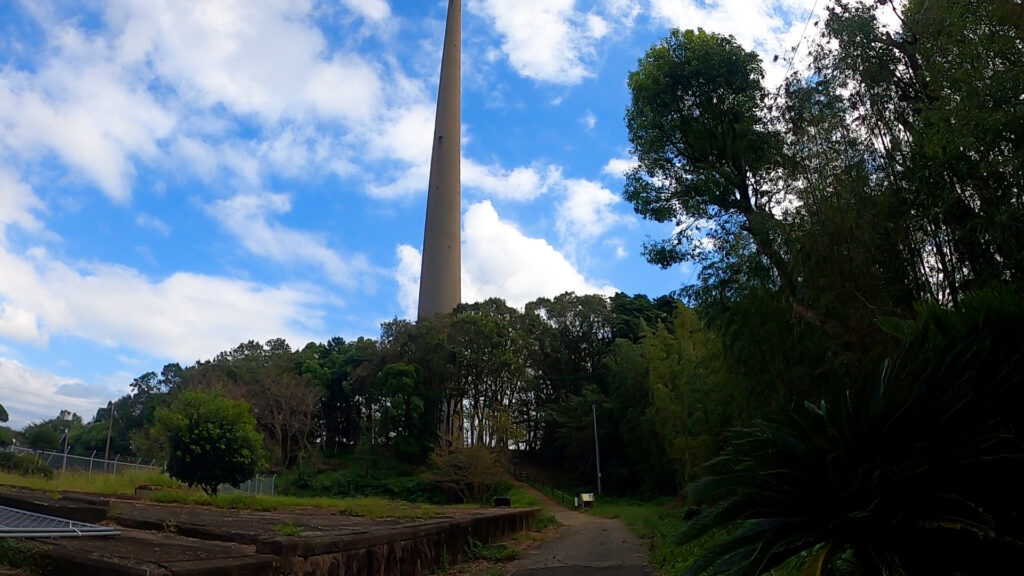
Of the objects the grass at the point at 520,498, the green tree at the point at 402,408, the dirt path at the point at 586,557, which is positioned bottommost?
the grass at the point at 520,498

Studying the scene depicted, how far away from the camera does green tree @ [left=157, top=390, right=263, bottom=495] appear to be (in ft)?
56.2

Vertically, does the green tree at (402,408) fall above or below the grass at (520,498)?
above

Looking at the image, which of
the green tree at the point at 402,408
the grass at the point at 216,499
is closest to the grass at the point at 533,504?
the grass at the point at 216,499

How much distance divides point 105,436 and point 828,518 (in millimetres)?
69702

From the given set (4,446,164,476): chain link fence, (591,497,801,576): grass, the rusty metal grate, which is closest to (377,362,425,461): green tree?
(591,497,801,576): grass

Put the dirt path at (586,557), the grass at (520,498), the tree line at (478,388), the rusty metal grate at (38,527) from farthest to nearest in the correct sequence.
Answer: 1. the tree line at (478,388)
2. the grass at (520,498)
3. the dirt path at (586,557)
4. the rusty metal grate at (38,527)

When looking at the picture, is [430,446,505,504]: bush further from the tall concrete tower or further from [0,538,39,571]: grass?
[0,538,39,571]: grass

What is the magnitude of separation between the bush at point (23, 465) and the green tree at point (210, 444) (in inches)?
186

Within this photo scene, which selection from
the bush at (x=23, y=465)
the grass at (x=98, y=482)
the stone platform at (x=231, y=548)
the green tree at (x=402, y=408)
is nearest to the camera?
the stone platform at (x=231, y=548)

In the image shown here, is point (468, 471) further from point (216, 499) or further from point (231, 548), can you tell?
point (231, 548)

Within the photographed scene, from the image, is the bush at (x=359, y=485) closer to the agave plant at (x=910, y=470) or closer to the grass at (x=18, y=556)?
the grass at (x=18, y=556)

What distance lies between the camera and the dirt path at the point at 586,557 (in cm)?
1109

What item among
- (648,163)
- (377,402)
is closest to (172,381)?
(377,402)

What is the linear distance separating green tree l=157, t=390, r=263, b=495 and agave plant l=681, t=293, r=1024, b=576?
15.2 meters
